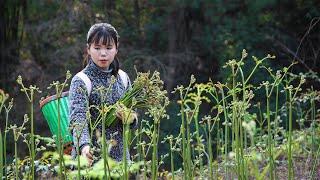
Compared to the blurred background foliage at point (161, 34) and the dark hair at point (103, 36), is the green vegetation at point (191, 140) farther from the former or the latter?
the blurred background foliage at point (161, 34)

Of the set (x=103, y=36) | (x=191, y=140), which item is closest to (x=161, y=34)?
(x=103, y=36)

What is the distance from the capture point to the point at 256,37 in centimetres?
837

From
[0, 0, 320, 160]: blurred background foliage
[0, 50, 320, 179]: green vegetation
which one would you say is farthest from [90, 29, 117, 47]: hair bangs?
[0, 0, 320, 160]: blurred background foliage

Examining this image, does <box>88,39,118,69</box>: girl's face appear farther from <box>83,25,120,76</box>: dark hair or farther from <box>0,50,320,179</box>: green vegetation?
<box>0,50,320,179</box>: green vegetation

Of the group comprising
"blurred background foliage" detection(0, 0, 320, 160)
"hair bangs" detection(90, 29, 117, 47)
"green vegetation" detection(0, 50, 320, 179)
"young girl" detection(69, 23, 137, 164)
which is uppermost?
"blurred background foliage" detection(0, 0, 320, 160)

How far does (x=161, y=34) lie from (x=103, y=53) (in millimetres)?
6109

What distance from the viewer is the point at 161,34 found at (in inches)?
349

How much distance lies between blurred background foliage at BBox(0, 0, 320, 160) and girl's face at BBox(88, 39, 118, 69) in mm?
4687

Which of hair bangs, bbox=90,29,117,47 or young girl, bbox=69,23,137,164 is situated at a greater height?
hair bangs, bbox=90,29,117,47

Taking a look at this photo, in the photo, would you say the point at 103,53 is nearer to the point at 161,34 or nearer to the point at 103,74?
the point at 103,74

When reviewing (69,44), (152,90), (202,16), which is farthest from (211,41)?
(152,90)

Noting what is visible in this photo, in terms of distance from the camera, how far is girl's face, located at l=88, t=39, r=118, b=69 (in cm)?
278

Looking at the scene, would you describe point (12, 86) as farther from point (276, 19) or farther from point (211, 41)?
point (276, 19)

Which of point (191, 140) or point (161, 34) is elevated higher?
point (161, 34)
